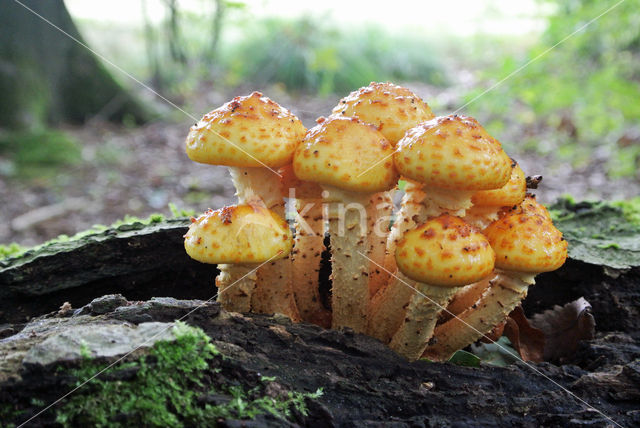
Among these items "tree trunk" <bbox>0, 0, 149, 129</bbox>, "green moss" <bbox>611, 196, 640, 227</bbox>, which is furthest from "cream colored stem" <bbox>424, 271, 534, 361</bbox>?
"tree trunk" <bbox>0, 0, 149, 129</bbox>

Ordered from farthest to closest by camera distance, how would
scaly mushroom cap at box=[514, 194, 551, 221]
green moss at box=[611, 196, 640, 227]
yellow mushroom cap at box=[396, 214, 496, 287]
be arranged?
green moss at box=[611, 196, 640, 227], scaly mushroom cap at box=[514, 194, 551, 221], yellow mushroom cap at box=[396, 214, 496, 287]

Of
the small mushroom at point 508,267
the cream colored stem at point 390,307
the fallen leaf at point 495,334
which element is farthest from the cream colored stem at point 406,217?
the fallen leaf at point 495,334

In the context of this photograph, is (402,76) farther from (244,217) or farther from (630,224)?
(244,217)

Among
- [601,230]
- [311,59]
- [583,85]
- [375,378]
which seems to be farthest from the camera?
[311,59]

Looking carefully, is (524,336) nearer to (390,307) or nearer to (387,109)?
(390,307)

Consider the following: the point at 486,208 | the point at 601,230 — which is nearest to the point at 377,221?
the point at 486,208

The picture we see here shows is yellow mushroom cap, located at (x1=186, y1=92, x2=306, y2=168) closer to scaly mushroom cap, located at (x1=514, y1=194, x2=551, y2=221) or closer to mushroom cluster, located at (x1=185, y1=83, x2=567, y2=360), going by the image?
mushroom cluster, located at (x1=185, y1=83, x2=567, y2=360)

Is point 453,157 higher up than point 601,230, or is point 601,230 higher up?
point 453,157
